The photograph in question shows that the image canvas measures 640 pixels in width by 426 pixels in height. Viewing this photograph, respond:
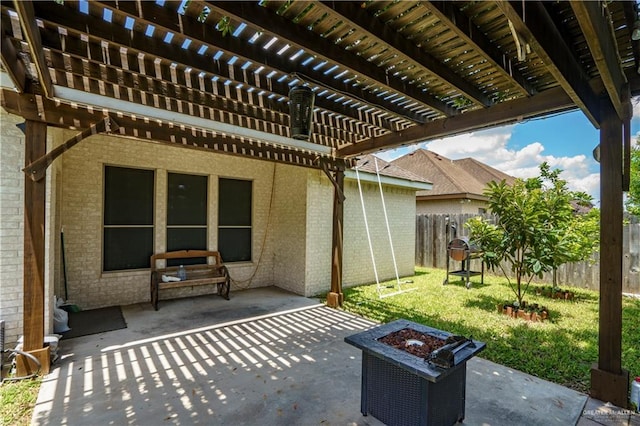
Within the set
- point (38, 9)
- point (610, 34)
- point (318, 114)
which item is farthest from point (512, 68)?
point (38, 9)

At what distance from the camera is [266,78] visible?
3240 mm

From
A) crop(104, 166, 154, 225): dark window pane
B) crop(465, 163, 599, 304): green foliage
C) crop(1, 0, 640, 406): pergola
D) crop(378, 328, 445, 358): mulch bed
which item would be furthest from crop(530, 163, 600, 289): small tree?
crop(104, 166, 154, 225): dark window pane

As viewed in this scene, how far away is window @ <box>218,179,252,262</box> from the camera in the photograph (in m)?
7.03

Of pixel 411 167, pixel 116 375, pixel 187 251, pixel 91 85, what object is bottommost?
pixel 116 375

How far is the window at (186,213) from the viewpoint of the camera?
634 cm

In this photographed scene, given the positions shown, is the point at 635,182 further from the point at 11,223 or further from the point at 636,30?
the point at 11,223

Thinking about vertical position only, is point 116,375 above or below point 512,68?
below

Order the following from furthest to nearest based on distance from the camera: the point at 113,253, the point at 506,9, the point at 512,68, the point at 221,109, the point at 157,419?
the point at 113,253 → the point at 221,109 → the point at 512,68 → the point at 157,419 → the point at 506,9

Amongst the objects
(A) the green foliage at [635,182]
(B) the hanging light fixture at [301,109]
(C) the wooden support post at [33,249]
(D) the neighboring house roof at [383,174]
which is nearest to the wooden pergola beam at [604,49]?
(B) the hanging light fixture at [301,109]

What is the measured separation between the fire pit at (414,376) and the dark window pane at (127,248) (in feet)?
16.6

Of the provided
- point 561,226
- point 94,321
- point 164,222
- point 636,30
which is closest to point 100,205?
point 164,222

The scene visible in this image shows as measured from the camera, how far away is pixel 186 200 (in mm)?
6527

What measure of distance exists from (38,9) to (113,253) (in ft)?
15.0

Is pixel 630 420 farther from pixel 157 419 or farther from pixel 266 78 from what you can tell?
pixel 266 78
